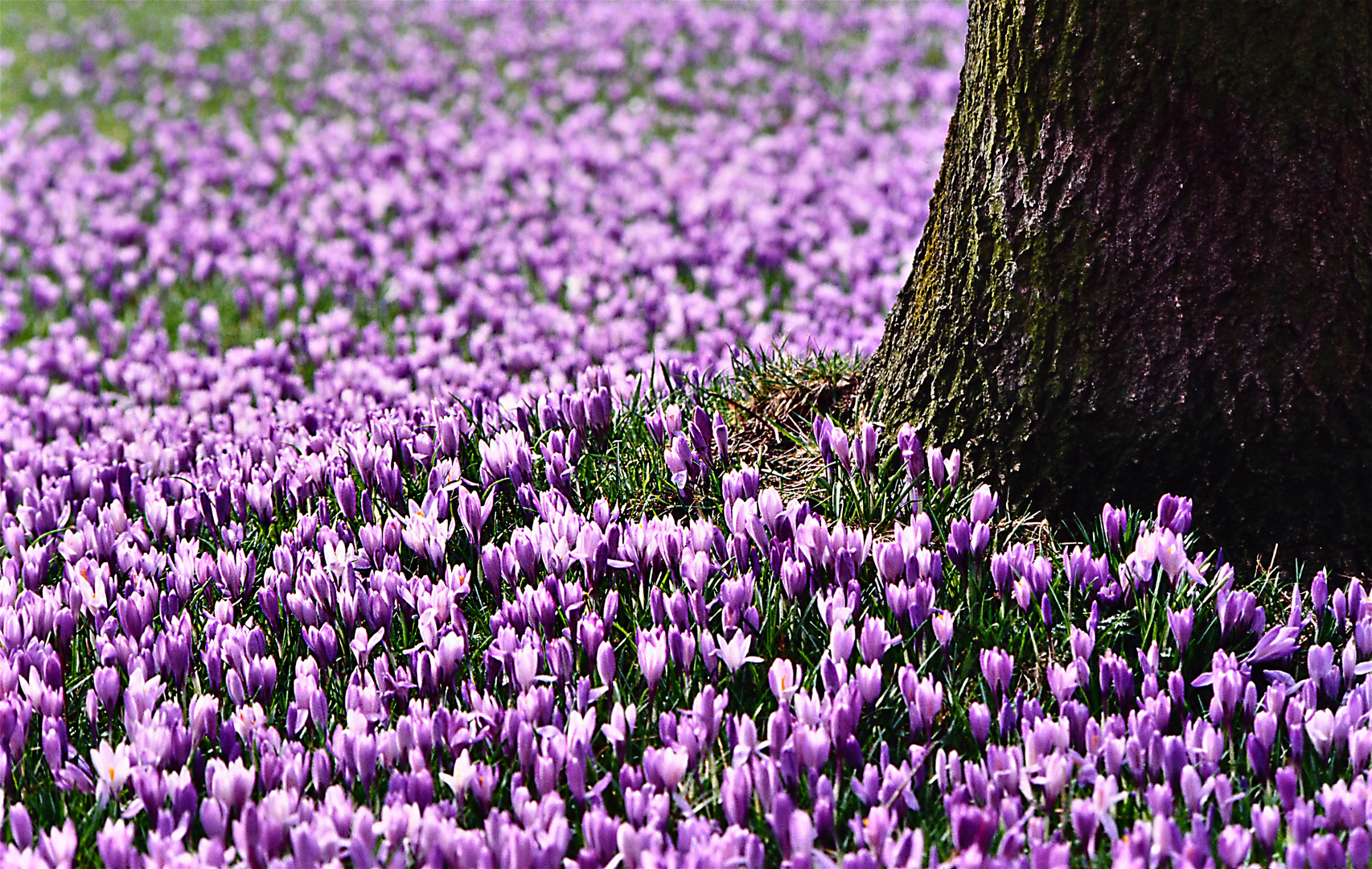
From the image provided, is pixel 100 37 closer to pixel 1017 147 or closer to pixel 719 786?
pixel 1017 147

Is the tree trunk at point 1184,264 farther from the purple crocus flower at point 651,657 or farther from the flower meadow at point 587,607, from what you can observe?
the purple crocus flower at point 651,657

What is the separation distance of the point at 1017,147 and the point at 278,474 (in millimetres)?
2424

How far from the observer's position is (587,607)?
3.67 meters

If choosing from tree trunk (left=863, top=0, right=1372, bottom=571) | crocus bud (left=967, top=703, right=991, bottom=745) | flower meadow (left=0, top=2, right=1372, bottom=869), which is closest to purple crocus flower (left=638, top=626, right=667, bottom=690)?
flower meadow (left=0, top=2, right=1372, bottom=869)

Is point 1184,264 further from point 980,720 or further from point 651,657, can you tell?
point 651,657

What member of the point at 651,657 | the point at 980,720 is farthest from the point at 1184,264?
the point at 651,657

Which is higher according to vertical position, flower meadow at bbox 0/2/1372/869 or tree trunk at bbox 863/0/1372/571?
tree trunk at bbox 863/0/1372/571

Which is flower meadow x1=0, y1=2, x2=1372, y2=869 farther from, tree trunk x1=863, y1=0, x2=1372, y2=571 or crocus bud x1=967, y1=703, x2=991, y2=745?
tree trunk x1=863, y1=0, x2=1372, y2=571

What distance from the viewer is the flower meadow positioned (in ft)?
9.38

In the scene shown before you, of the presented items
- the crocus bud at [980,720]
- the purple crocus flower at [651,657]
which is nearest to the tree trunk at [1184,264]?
the crocus bud at [980,720]

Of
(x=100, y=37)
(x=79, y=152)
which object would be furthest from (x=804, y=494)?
(x=100, y=37)

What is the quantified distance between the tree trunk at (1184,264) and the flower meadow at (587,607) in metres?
0.19

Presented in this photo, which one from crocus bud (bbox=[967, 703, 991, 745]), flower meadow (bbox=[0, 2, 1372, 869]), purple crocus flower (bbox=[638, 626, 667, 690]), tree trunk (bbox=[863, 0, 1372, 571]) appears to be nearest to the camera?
flower meadow (bbox=[0, 2, 1372, 869])

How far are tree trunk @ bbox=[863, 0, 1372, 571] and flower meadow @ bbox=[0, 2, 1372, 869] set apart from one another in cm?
19
